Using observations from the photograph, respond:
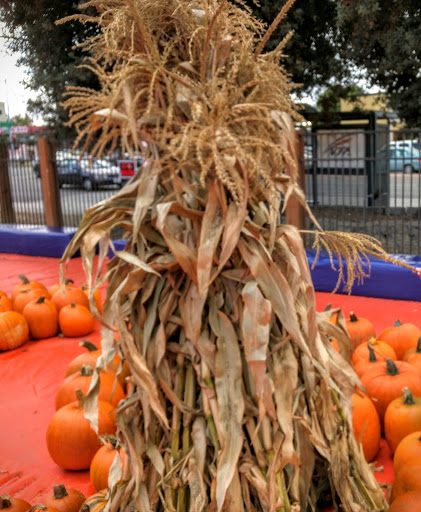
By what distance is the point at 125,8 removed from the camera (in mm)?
1559

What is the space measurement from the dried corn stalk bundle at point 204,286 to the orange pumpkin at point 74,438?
92 centimetres

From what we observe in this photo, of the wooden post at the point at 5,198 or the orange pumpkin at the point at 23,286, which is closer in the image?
the orange pumpkin at the point at 23,286

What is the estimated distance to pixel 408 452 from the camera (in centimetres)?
222

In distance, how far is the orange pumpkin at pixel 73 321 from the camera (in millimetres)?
4879

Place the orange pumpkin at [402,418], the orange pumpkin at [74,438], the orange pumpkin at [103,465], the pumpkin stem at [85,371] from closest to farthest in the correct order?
the orange pumpkin at [103,465]
the orange pumpkin at [402,418]
the orange pumpkin at [74,438]
the pumpkin stem at [85,371]

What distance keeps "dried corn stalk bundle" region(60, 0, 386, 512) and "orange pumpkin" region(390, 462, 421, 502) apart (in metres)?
0.31

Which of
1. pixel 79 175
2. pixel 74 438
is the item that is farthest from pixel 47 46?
pixel 74 438

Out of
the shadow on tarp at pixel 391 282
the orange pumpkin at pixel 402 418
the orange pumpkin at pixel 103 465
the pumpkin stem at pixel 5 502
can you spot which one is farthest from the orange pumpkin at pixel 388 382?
the shadow on tarp at pixel 391 282

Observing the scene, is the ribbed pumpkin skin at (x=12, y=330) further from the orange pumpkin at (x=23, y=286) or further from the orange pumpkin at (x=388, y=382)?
the orange pumpkin at (x=388, y=382)

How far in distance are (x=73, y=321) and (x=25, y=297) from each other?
59 centimetres

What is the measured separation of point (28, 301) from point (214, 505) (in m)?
3.83

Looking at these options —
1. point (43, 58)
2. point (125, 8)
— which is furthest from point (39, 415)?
point (43, 58)

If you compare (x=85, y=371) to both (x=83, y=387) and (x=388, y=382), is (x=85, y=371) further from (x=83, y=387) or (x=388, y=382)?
(x=388, y=382)

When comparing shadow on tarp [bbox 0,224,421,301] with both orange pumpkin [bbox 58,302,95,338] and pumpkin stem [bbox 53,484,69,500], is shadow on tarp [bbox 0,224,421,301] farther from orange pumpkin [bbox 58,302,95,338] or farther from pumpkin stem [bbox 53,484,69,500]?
pumpkin stem [bbox 53,484,69,500]
